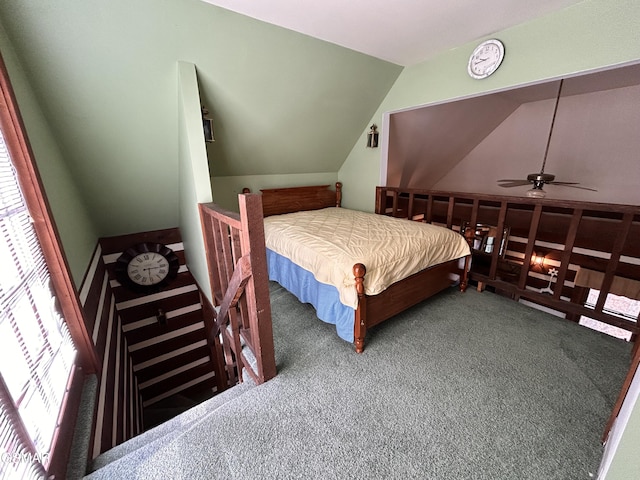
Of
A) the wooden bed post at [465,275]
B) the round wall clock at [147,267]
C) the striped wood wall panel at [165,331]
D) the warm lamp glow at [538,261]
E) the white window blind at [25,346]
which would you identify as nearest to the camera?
the white window blind at [25,346]

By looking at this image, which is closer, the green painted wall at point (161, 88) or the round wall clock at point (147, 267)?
the green painted wall at point (161, 88)

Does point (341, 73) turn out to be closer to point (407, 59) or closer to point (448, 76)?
point (407, 59)

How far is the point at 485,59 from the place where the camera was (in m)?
2.30

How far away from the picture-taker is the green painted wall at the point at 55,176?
1455mm

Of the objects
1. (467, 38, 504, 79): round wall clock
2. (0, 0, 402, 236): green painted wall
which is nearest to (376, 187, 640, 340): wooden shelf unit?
(467, 38, 504, 79): round wall clock

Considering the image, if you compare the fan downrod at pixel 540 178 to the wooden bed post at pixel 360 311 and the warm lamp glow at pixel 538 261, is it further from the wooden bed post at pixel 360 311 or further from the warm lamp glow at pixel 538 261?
the wooden bed post at pixel 360 311

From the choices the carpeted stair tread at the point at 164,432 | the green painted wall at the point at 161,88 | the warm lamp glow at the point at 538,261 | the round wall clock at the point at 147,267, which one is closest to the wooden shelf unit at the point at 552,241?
the warm lamp glow at the point at 538,261

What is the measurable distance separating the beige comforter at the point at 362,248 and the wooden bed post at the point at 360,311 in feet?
0.15

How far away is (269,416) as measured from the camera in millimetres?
1429

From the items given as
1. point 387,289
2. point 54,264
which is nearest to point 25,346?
point 54,264

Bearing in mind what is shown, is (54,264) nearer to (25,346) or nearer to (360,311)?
(25,346)

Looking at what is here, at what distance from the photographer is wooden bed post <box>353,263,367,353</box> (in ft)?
5.48

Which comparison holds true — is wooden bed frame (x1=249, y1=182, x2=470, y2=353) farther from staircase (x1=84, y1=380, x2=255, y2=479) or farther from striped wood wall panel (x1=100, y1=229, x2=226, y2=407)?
striped wood wall panel (x1=100, y1=229, x2=226, y2=407)

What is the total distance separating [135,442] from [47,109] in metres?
2.17
